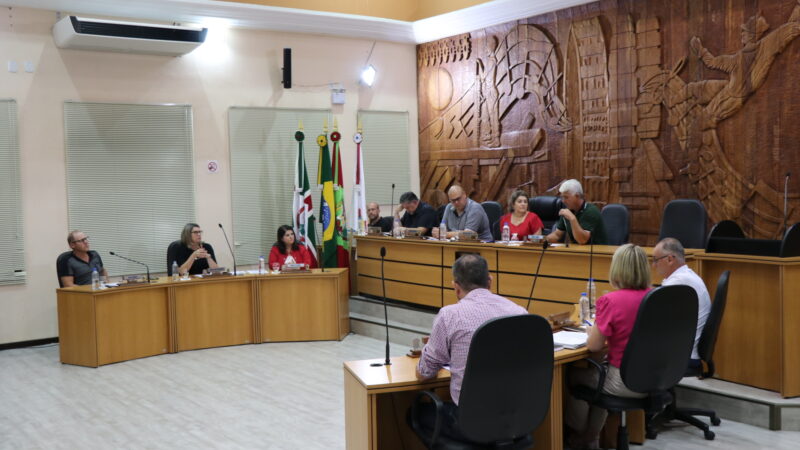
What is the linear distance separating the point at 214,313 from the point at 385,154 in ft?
12.0

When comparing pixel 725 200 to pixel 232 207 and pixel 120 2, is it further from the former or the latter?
pixel 120 2

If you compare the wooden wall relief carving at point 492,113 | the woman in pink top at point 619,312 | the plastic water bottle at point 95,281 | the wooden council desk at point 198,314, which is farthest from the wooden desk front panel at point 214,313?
the woman in pink top at point 619,312

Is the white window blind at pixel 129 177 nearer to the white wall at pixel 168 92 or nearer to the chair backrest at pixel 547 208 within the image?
the white wall at pixel 168 92

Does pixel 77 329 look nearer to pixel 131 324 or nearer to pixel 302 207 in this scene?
pixel 131 324

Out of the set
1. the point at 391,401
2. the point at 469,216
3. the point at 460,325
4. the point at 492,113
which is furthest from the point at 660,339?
the point at 492,113

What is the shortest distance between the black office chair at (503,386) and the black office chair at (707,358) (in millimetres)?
1409

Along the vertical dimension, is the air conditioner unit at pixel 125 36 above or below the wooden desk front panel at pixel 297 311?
above

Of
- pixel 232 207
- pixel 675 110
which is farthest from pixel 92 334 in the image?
pixel 675 110

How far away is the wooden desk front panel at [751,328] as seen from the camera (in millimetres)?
4730

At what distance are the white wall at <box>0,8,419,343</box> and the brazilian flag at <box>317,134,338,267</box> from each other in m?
0.81

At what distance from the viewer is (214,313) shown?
7453 mm

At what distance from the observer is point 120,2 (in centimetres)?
812

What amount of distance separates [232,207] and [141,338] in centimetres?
244

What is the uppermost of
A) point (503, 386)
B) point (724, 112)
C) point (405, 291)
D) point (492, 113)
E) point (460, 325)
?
point (492, 113)
